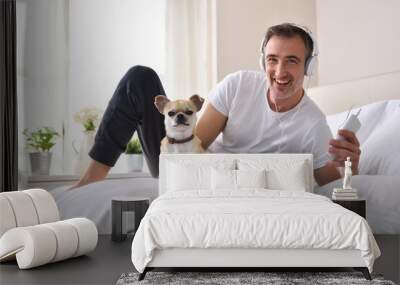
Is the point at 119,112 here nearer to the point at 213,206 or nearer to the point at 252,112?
the point at 252,112

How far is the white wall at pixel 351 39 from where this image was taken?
17.1 feet

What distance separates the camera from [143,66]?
17.8 feet

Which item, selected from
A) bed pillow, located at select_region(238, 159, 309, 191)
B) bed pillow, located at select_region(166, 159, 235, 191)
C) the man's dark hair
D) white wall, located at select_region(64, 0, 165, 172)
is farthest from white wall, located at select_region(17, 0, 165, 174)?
bed pillow, located at select_region(238, 159, 309, 191)

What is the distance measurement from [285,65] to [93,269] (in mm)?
2391

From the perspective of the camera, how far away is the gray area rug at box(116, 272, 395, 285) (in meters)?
3.52

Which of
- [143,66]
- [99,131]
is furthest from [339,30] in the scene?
[99,131]

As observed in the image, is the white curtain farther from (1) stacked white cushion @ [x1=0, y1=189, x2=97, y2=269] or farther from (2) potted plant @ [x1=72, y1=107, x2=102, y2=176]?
(1) stacked white cushion @ [x1=0, y1=189, x2=97, y2=269]

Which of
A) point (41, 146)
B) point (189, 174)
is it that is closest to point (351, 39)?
point (189, 174)

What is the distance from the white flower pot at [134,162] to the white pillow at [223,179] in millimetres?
900

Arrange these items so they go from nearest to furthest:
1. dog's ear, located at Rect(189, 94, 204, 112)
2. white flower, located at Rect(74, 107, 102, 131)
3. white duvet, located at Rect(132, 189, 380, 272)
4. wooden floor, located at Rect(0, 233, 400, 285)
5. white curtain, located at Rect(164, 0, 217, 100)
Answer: white duvet, located at Rect(132, 189, 380, 272), wooden floor, located at Rect(0, 233, 400, 285), dog's ear, located at Rect(189, 94, 204, 112), white curtain, located at Rect(164, 0, 217, 100), white flower, located at Rect(74, 107, 102, 131)

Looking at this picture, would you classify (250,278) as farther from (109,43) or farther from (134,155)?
(109,43)

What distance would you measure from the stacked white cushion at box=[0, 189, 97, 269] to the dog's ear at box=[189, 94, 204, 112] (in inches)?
58.3

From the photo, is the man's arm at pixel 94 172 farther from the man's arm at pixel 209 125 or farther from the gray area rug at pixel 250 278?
the gray area rug at pixel 250 278

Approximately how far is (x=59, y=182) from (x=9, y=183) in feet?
1.51
